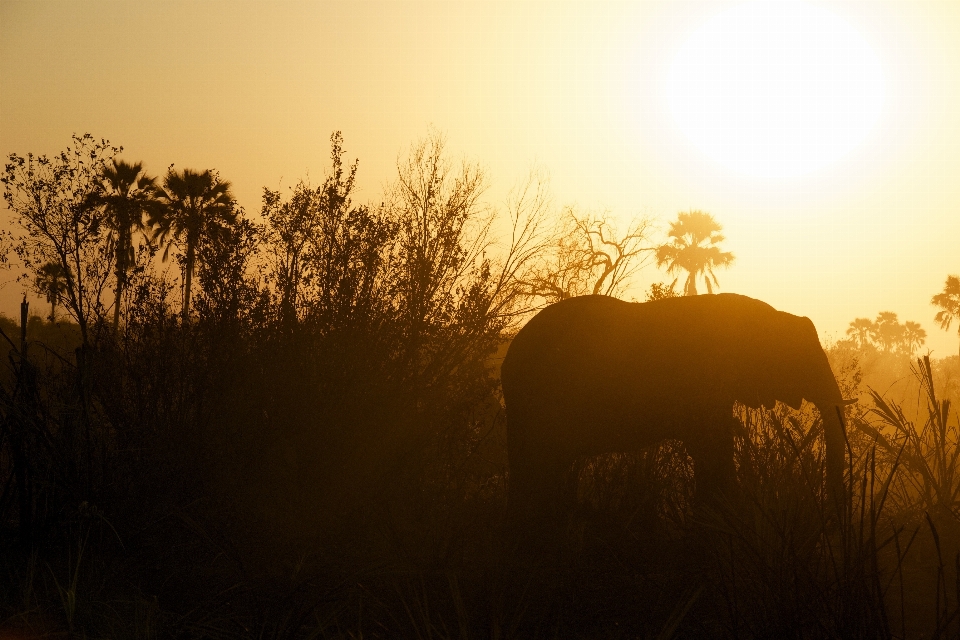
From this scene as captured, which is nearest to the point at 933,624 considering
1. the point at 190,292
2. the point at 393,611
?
the point at 393,611

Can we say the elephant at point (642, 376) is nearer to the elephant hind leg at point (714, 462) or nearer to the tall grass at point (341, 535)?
the elephant hind leg at point (714, 462)

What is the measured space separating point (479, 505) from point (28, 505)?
3.37 meters

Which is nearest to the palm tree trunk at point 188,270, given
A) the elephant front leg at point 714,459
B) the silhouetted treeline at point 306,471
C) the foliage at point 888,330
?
the silhouetted treeline at point 306,471

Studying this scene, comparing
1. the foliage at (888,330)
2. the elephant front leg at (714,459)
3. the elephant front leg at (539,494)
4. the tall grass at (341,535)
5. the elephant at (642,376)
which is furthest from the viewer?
the foliage at (888,330)

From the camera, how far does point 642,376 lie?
7797 mm

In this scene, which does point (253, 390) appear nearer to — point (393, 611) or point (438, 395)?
point (438, 395)

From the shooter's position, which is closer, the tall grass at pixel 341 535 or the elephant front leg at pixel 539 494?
the tall grass at pixel 341 535

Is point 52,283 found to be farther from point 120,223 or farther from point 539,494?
point 539,494

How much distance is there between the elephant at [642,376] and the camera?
298 inches

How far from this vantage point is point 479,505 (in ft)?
22.7

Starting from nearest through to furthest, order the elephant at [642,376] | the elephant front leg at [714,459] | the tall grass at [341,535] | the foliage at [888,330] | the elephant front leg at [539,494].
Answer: the tall grass at [341,535], the elephant front leg at [539,494], the elephant front leg at [714,459], the elephant at [642,376], the foliage at [888,330]

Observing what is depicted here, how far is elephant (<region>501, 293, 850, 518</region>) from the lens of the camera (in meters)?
7.56

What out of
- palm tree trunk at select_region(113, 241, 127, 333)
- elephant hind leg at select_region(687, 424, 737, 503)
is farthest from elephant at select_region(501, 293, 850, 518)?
palm tree trunk at select_region(113, 241, 127, 333)

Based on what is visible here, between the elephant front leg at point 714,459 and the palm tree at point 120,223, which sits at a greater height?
the palm tree at point 120,223
